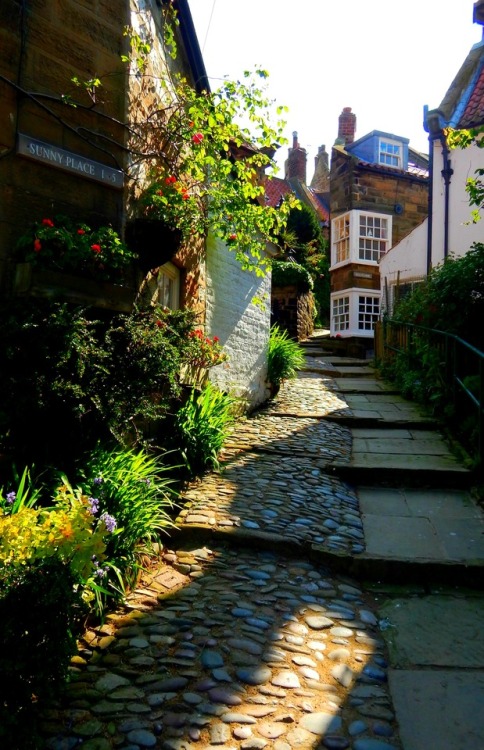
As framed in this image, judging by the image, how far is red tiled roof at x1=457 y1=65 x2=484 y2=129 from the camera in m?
11.7

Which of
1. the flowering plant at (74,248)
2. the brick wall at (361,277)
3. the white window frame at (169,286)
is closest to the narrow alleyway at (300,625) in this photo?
the white window frame at (169,286)

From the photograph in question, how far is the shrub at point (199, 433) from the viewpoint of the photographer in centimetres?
526

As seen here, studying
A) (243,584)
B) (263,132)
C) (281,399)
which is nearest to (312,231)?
(281,399)

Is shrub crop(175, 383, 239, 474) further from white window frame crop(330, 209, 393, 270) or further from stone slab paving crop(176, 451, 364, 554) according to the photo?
white window frame crop(330, 209, 393, 270)

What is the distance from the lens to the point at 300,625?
3.12m

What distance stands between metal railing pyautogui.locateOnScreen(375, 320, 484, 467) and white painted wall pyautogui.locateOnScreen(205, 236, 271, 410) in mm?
2413

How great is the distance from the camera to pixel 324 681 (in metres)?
2.69

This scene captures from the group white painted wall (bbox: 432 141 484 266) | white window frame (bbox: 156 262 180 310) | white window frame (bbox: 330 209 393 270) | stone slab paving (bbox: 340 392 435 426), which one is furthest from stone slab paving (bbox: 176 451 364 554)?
white window frame (bbox: 330 209 393 270)

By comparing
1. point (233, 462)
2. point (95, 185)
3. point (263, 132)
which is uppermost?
point (263, 132)

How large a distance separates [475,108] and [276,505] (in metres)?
11.0

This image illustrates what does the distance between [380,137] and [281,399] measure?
14.3 metres

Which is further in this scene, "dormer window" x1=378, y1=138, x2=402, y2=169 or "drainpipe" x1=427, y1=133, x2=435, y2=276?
"dormer window" x1=378, y1=138, x2=402, y2=169

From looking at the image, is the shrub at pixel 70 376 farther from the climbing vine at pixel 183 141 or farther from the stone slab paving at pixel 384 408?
the stone slab paving at pixel 384 408

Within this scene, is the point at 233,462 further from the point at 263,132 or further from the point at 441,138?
the point at 441,138
